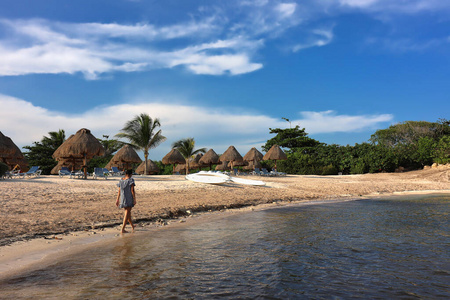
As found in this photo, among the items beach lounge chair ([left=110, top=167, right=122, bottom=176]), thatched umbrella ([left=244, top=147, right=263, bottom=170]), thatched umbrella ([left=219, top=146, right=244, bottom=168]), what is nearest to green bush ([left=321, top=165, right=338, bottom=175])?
thatched umbrella ([left=244, top=147, right=263, bottom=170])

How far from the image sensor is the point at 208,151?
3397cm

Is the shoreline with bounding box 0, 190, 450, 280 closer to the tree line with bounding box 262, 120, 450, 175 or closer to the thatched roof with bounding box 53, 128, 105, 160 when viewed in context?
the thatched roof with bounding box 53, 128, 105, 160

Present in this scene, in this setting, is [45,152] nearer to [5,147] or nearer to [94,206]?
[5,147]

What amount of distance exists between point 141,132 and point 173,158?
616cm

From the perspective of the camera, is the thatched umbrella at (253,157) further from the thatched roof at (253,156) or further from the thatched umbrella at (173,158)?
the thatched umbrella at (173,158)

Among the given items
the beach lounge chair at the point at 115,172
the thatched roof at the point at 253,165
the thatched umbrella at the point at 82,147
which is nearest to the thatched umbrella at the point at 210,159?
the thatched roof at the point at 253,165

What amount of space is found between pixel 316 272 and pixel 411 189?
64.9 feet

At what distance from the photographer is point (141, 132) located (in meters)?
28.0

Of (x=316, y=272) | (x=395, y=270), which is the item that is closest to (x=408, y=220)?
(x=395, y=270)

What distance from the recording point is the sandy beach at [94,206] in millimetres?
6133

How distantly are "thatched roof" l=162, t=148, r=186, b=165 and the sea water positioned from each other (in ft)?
82.5

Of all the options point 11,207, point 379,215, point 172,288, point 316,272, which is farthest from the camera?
point 379,215

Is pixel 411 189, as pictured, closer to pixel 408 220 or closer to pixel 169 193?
pixel 408 220

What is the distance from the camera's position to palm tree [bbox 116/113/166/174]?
2780 cm
